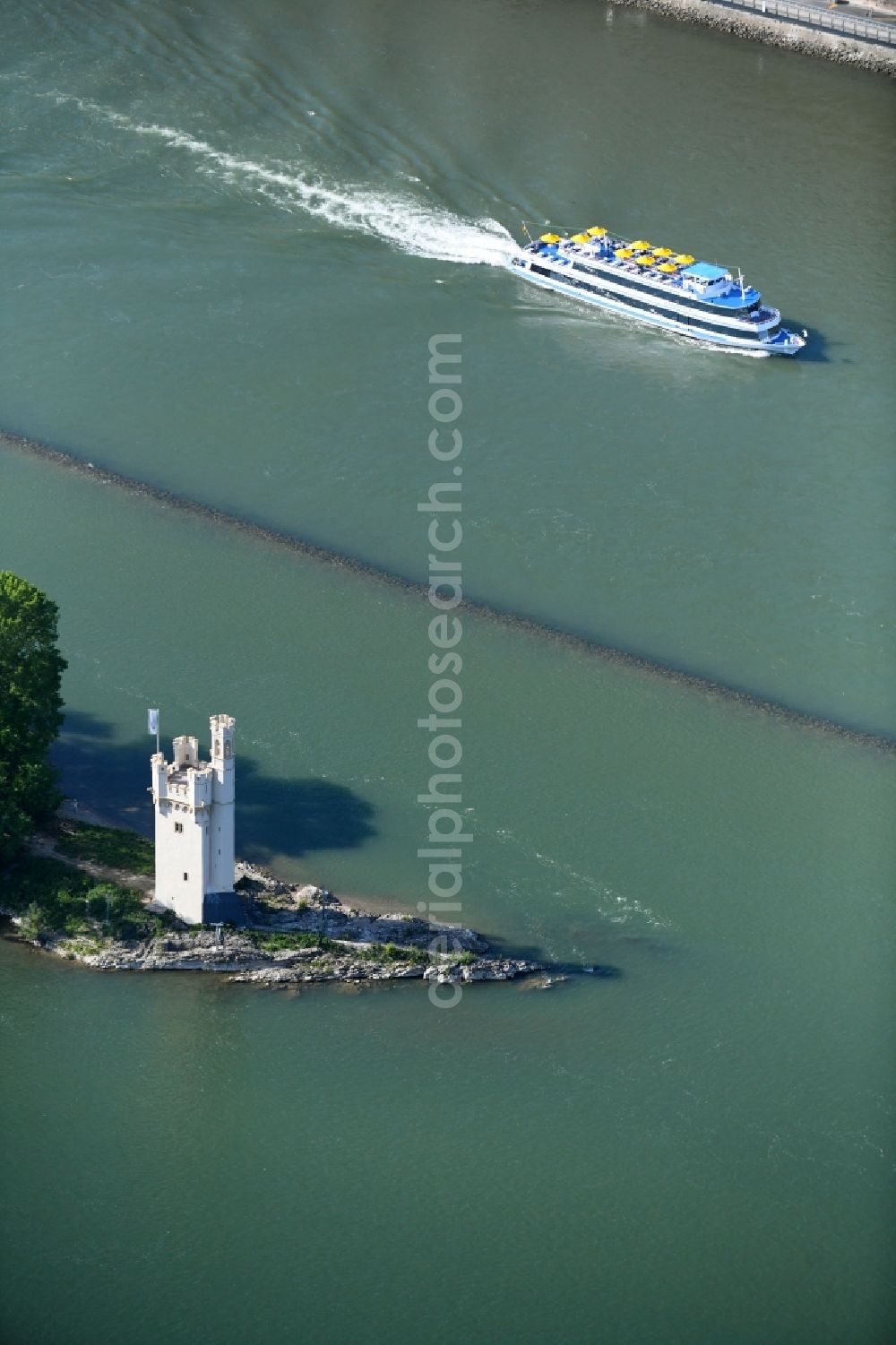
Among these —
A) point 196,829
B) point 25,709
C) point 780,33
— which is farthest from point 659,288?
point 196,829

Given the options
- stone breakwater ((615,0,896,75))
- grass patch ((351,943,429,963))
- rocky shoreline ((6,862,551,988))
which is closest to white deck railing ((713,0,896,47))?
stone breakwater ((615,0,896,75))

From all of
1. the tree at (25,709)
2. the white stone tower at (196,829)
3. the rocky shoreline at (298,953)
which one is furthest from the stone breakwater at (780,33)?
the white stone tower at (196,829)

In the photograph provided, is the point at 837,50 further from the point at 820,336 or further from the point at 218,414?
the point at 218,414

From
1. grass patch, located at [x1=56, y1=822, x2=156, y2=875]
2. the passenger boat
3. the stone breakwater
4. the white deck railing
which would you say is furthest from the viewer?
the white deck railing

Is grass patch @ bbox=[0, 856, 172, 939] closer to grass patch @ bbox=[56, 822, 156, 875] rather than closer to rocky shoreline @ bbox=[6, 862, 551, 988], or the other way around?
rocky shoreline @ bbox=[6, 862, 551, 988]

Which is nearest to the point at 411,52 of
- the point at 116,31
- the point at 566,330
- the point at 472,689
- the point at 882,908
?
the point at 116,31

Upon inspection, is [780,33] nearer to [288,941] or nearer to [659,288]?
[659,288]
